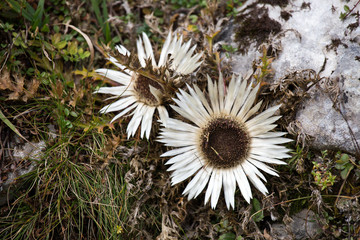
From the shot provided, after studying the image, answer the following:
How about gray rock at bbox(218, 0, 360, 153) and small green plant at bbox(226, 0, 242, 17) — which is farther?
small green plant at bbox(226, 0, 242, 17)

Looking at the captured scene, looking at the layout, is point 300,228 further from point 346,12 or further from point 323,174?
point 346,12

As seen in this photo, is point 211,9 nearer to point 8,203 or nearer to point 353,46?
point 353,46

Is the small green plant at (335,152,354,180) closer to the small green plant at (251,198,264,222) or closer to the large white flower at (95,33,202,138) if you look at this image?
the small green plant at (251,198,264,222)

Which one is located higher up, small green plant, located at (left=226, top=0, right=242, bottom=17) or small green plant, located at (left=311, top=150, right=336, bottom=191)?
small green plant, located at (left=226, top=0, right=242, bottom=17)

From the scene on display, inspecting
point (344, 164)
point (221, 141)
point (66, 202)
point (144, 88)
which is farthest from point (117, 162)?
point (344, 164)

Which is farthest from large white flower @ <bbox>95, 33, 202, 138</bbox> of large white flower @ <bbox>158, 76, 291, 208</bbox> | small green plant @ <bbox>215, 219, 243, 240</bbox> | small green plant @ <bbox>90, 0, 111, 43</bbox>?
small green plant @ <bbox>215, 219, 243, 240</bbox>

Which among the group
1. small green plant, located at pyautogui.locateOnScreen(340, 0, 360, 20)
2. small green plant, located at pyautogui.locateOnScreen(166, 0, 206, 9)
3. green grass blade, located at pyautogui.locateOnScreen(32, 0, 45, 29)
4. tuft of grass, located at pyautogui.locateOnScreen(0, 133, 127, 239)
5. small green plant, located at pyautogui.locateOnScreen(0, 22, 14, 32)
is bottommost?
tuft of grass, located at pyautogui.locateOnScreen(0, 133, 127, 239)

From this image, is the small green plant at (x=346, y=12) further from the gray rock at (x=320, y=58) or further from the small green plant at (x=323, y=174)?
the small green plant at (x=323, y=174)
